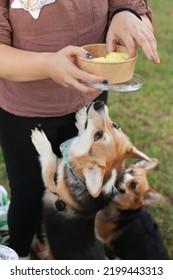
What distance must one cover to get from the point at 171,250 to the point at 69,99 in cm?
125

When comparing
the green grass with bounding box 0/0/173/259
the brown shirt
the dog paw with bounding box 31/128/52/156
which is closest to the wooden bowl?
the brown shirt

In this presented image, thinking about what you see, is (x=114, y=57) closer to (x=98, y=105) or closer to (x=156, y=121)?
(x=98, y=105)

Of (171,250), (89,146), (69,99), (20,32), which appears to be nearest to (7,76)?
(20,32)

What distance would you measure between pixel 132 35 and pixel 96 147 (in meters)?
0.41

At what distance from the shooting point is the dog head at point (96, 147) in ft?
5.29

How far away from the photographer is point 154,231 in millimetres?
2301

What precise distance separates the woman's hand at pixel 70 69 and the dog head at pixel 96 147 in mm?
293

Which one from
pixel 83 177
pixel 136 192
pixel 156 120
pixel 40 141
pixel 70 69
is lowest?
pixel 156 120

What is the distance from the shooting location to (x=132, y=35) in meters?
1.46

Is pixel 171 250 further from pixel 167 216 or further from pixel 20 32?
pixel 20 32

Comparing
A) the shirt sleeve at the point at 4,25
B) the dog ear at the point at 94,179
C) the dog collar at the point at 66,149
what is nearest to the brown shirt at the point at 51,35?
the shirt sleeve at the point at 4,25

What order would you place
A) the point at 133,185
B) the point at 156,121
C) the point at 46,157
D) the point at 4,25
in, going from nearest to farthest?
the point at 4,25
the point at 46,157
the point at 133,185
the point at 156,121

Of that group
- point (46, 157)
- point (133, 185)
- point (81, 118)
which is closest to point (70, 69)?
point (81, 118)

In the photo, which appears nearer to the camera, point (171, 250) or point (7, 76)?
point (7, 76)
